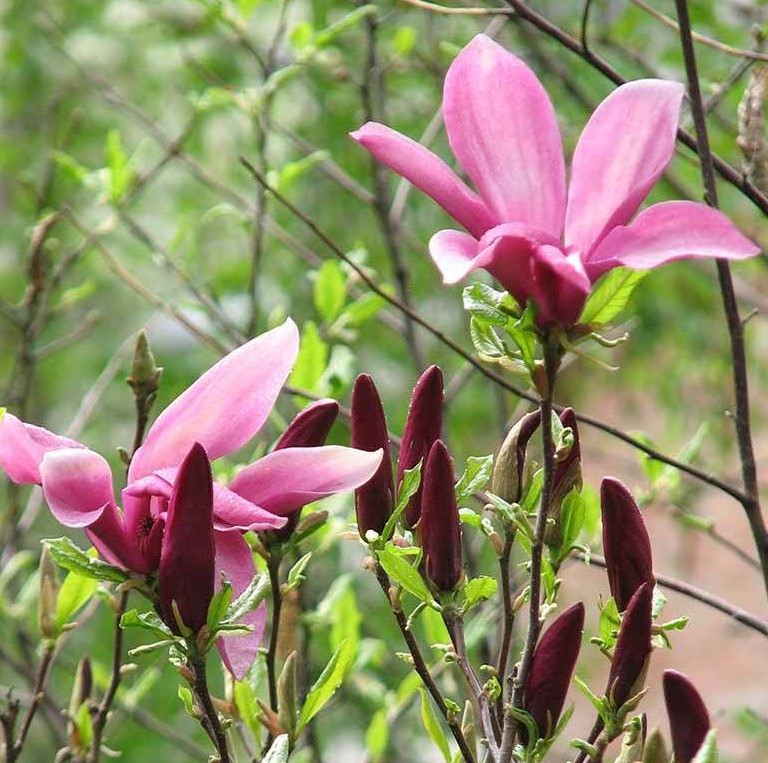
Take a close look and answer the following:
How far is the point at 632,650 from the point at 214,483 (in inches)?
7.5

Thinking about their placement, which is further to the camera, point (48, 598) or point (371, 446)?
point (48, 598)

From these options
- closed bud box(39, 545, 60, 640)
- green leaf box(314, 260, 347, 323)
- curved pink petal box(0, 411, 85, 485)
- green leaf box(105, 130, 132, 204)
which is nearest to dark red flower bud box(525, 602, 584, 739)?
curved pink petal box(0, 411, 85, 485)

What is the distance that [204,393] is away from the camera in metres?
0.57

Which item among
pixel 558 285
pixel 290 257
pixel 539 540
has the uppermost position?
pixel 558 285

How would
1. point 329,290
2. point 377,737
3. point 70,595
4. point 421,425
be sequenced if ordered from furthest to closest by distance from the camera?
point 329,290, point 377,737, point 70,595, point 421,425

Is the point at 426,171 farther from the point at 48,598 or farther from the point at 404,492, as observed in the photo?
the point at 48,598

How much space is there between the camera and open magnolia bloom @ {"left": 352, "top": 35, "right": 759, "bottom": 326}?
509 mm

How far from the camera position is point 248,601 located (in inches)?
22.4

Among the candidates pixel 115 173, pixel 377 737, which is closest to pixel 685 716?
pixel 377 737

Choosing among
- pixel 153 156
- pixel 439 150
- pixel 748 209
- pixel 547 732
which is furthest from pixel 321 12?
pixel 547 732

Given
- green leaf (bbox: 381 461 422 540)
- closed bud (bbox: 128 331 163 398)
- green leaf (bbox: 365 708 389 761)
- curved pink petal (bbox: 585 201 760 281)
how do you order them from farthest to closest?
1. green leaf (bbox: 365 708 389 761)
2. closed bud (bbox: 128 331 163 398)
3. green leaf (bbox: 381 461 422 540)
4. curved pink petal (bbox: 585 201 760 281)

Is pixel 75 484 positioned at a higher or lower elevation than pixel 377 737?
higher

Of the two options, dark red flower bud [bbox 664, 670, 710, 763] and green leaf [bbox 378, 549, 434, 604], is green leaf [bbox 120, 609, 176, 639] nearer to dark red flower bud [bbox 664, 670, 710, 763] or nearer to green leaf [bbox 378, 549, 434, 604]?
green leaf [bbox 378, 549, 434, 604]

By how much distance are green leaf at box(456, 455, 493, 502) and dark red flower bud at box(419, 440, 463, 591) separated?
33 mm
